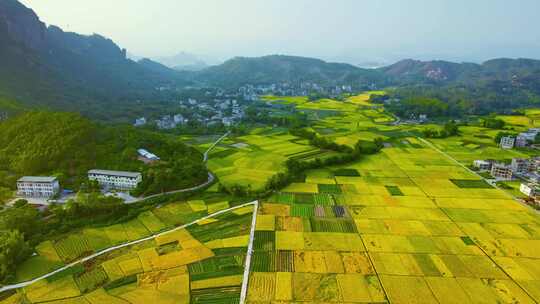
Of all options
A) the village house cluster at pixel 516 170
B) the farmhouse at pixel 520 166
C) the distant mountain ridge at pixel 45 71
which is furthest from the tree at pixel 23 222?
the farmhouse at pixel 520 166

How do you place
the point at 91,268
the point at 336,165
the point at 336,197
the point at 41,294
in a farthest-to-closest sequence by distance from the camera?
the point at 336,165
the point at 336,197
the point at 91,268
the point at 41,294

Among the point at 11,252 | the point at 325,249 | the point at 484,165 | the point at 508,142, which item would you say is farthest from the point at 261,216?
the point at 508,142

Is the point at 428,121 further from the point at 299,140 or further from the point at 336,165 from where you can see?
the point at 336,165

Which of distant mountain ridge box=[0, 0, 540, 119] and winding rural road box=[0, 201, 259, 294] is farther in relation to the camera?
distant mountain ridge box=[0, 0, 540, 119]

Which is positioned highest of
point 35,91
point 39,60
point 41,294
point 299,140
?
point 39,60

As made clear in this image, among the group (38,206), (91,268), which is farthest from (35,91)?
(91,268)

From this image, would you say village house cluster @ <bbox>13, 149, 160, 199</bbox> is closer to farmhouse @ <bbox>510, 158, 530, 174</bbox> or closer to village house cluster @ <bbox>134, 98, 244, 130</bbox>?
village house cluster @ <bbox>134, 98, 244, 130</bbox>

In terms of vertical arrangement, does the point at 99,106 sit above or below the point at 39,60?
below

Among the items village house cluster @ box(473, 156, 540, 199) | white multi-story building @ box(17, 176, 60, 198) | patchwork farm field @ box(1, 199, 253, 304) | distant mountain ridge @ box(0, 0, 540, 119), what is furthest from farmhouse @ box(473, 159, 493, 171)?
distant mountain ridge @ box(0, 0, 540, 119)
